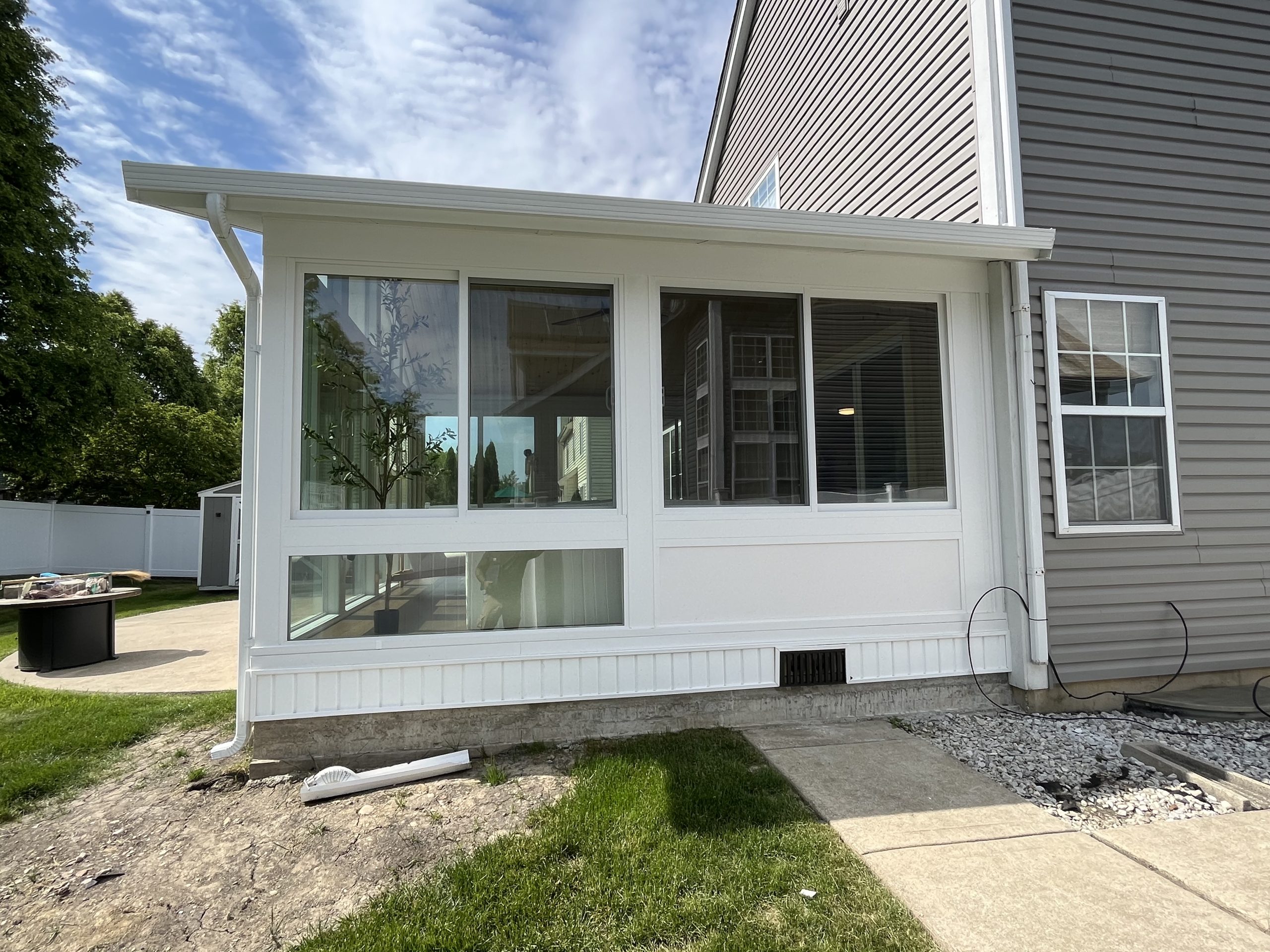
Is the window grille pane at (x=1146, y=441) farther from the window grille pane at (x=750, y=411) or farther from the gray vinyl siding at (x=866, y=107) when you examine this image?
the window grille pane at (x=750, y=411)

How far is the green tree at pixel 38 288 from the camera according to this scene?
1048cm

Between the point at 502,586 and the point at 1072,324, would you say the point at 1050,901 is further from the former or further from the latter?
the point at 1072,324

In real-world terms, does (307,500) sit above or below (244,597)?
above

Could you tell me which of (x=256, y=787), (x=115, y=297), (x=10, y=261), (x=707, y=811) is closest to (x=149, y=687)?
(x=256, y=787)

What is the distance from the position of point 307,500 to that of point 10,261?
11.7 m

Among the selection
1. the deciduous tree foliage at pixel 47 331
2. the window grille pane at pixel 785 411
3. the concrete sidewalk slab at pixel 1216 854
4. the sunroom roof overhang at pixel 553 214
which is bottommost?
the concrete sidewalk slab at pixel 1216 854

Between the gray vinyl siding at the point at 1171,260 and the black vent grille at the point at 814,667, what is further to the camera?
the gray vinyl siding at the point at 1171,260

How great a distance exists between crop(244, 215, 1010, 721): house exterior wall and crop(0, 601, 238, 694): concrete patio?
185cm

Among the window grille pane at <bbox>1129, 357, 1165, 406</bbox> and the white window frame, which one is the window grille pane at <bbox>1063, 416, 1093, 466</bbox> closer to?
the window grille pane at <bbox>1129, 357, 1165, 406</bbox>

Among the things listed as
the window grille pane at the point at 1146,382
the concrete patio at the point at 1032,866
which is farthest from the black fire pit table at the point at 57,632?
the window grille pane at the point at 1146,382

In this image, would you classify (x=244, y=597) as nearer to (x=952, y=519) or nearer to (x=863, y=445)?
(x=863, y=445)

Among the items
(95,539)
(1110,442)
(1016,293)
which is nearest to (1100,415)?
(1110,442)

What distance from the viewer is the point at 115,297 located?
70.8 feet

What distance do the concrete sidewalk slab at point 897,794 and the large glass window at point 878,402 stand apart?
1.38m
